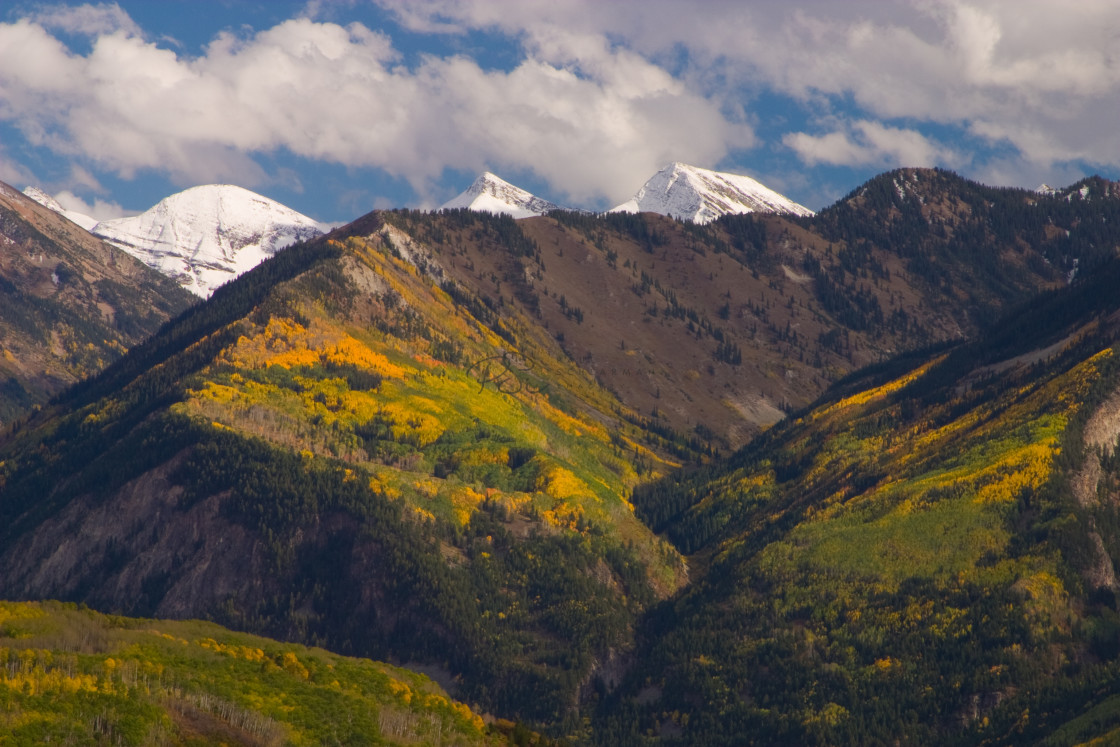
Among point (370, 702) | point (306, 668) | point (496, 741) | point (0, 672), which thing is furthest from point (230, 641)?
point (0, 672)

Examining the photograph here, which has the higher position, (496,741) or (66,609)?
(66,609)

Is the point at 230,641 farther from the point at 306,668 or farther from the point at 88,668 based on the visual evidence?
the point at 88,668

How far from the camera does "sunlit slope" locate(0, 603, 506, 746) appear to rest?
134m

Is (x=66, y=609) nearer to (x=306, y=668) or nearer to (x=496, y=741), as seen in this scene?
(x=306, y=668)

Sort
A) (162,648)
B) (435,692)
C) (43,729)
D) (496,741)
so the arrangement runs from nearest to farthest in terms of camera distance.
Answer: (43,729) → (162,648) → (496,741) → (435,692)

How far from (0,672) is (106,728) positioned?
13720mm

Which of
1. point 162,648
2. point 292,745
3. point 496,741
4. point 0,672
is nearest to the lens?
point 0,672

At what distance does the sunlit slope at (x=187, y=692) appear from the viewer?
13400 cm

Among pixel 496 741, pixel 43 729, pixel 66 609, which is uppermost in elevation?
pixel 66 609

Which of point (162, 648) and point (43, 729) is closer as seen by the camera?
point (43, 729)

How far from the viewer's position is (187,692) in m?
152

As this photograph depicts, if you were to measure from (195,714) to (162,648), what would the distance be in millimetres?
23095

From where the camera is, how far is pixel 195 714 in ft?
481

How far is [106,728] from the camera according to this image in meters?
134
